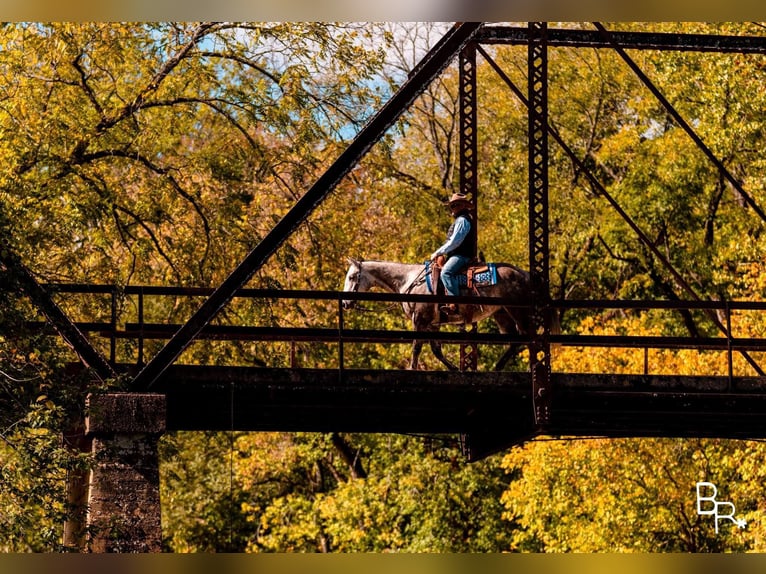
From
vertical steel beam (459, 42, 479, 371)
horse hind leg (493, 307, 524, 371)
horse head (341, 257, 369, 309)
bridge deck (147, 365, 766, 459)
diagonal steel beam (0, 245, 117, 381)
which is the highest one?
vertical steel beam (459, 42, 479, 371)

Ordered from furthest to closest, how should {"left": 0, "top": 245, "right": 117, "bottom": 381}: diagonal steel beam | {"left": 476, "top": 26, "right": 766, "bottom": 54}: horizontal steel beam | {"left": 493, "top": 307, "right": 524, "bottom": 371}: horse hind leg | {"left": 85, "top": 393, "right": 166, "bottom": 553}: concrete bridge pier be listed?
{"left": 476, "top": 26, "right": 766, "bottom": 54}: horizontal steel beam, {"left": 493, "top": 307, "right": 524, "bottom": 371}: horse hind leg, {"left": 85, "top": 393, "right": 166, "bottom": 553}: concrete bridge pier, {"left": 0, "top": 245, "right": 117, "bottom": 381}: diagonal steel beam

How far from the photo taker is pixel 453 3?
55.9ft

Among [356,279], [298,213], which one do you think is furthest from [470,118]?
[298,213]

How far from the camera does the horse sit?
21.5m

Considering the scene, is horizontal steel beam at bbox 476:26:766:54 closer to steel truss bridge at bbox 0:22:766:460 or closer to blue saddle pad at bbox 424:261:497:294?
steel truss bridge at bbox 0:22:766:460

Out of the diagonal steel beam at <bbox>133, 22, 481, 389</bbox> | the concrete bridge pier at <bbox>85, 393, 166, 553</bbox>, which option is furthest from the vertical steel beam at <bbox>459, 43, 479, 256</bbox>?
the concrete bridge pier at <bbox>85, 393, 166, 553</bbox>

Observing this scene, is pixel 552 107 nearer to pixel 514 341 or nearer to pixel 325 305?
pixel 325 305

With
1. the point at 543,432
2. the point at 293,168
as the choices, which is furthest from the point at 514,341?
the point at 293,168

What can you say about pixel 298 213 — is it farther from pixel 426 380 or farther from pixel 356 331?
pixel 426 380

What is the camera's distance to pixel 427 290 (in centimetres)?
2198

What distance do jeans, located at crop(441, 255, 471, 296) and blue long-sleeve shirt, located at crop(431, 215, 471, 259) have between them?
0.14m

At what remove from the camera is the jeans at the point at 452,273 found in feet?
70.1

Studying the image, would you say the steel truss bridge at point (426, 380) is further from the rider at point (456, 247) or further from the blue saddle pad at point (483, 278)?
the rider at point (456, 247)

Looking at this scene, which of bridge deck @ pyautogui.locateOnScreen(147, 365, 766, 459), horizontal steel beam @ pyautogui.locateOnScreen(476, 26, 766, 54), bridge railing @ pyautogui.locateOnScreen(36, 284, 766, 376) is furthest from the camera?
horizontal steel beam @ pyautogui.locateOnScreen(476, 26, 766, 54)
